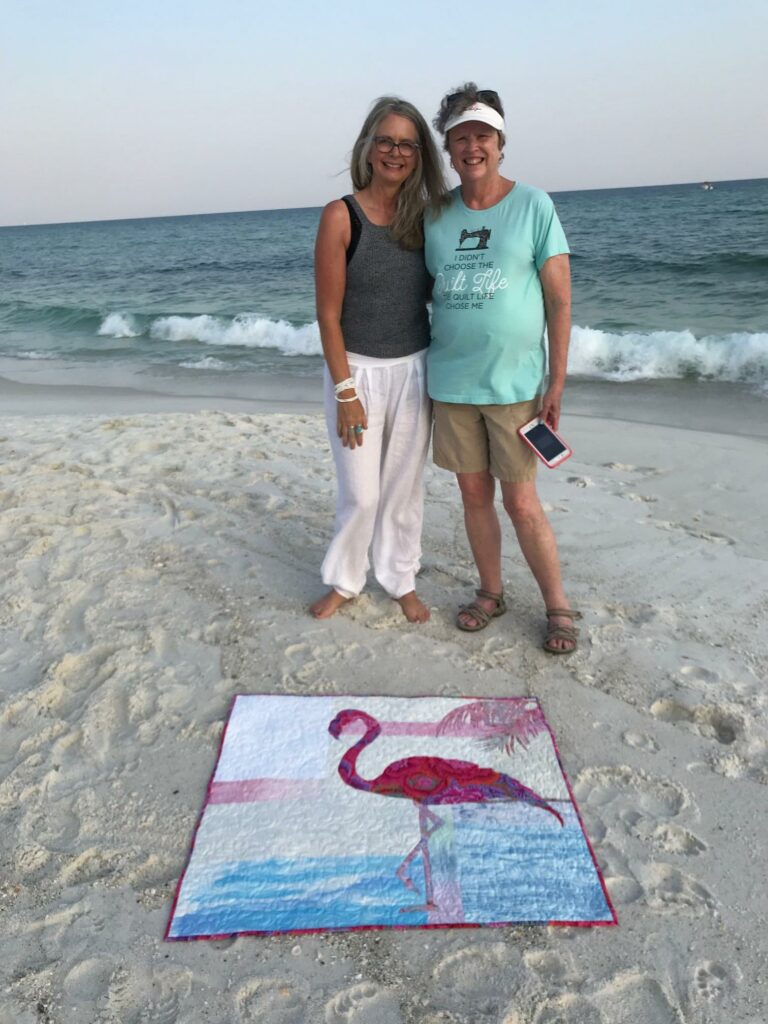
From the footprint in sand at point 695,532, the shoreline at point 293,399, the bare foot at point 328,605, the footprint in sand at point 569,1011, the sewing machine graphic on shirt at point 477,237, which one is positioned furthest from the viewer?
the shoreline at point 293,399

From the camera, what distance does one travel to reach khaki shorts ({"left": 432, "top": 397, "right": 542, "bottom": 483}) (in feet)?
9.20

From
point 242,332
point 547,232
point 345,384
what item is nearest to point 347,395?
point 345,384

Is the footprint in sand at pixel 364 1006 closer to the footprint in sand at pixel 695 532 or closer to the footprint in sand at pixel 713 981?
the footprint in sand at pixel 713 981

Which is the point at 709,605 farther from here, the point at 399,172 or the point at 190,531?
the point at 190,531

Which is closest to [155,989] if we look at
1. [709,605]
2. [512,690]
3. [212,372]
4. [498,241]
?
[512,690]

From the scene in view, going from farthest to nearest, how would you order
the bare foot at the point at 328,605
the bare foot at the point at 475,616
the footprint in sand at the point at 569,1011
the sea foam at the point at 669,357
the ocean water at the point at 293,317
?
1. the ocean water at the point at 293,317
2. the sea foam at the point at 669,357
3. the bare foot at the point at 328,605
4. the bare foot at the point at 475,616
5. the footprint in sand at the point at 569,1011

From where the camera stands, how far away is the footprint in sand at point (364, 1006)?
1680 millimetres

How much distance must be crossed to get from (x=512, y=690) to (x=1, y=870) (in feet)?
5.68

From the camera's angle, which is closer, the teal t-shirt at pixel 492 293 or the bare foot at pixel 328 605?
the teal t-shirt at pixel 492 293

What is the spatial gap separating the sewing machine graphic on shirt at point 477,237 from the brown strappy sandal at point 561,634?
146 centimetres

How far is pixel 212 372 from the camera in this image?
33.6 ft

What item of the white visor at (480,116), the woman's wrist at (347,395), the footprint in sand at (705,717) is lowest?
the footprint in sand at (705,717)

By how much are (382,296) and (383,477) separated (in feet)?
2.41

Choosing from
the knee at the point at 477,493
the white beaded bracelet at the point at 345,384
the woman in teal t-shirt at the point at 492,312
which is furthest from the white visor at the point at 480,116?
the knee at the point at 477,493
